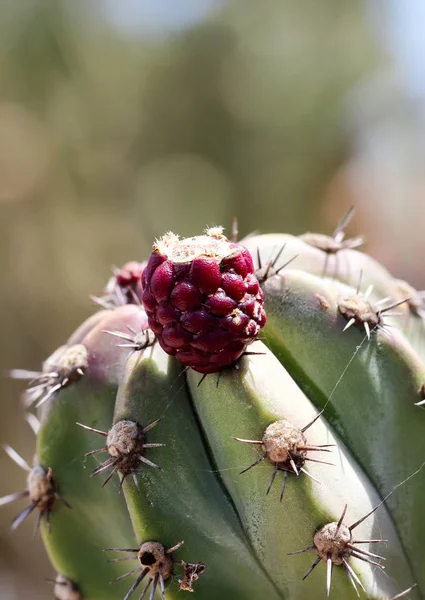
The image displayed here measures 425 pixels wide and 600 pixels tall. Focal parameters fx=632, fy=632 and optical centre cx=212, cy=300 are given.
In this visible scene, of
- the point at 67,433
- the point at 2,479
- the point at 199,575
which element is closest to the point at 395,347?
the point at 199,575

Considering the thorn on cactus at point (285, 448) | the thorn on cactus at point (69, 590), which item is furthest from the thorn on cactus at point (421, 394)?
the thorn on cactus at point (69, 590)

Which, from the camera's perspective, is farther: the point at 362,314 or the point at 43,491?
the point at 43,491

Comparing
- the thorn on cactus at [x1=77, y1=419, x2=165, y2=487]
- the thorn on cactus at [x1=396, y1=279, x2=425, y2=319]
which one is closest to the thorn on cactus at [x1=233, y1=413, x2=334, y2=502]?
the thorn on cactus at [x1=77, y1=419, x2=165, y2=487]

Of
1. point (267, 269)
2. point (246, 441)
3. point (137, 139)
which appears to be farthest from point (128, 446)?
point (137, 139)

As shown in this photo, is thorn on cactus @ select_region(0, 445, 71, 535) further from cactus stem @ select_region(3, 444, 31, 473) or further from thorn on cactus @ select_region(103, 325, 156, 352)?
thorn on cactus @ select_region(103, 325, 156, 352)

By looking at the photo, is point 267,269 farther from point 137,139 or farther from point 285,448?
point 137,139

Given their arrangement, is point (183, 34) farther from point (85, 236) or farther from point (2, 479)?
point (2, 479)
